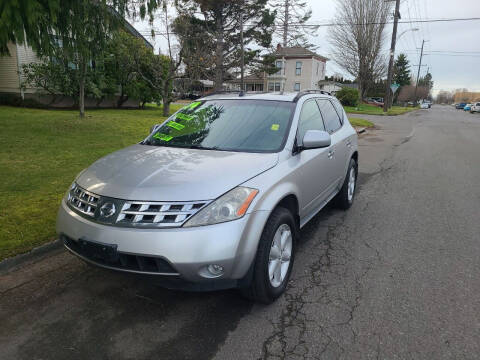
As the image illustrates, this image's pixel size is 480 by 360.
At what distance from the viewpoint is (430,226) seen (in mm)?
4719

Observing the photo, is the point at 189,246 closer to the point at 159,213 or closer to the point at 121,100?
the point at 159,213

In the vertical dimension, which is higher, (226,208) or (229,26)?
(229,26)

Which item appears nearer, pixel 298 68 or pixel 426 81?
pixel 298 68

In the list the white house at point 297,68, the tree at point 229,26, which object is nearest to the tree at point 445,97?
the white house at point 297,68

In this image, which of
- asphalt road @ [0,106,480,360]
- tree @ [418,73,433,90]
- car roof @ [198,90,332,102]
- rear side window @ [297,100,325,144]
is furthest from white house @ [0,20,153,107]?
tree @ [418,73,433,90]

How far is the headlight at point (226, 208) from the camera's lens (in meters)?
2.40

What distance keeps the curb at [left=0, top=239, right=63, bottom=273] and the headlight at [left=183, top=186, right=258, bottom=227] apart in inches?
84.3

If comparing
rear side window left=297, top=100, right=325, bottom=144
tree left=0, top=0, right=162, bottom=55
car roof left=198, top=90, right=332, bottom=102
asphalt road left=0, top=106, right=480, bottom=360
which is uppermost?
tree left=0, top=0, right=162, bottom=55

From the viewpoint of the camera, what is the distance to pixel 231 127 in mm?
3643

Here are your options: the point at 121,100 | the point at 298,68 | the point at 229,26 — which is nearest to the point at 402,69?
the point at 298,68

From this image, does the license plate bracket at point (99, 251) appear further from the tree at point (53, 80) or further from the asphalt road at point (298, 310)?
the tree at point (53, 80)

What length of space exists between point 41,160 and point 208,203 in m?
Answer: 6.04

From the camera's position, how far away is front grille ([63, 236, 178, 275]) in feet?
7.82

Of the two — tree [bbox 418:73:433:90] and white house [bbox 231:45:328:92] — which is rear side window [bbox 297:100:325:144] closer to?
white house [bbox 231:45:328:92]
